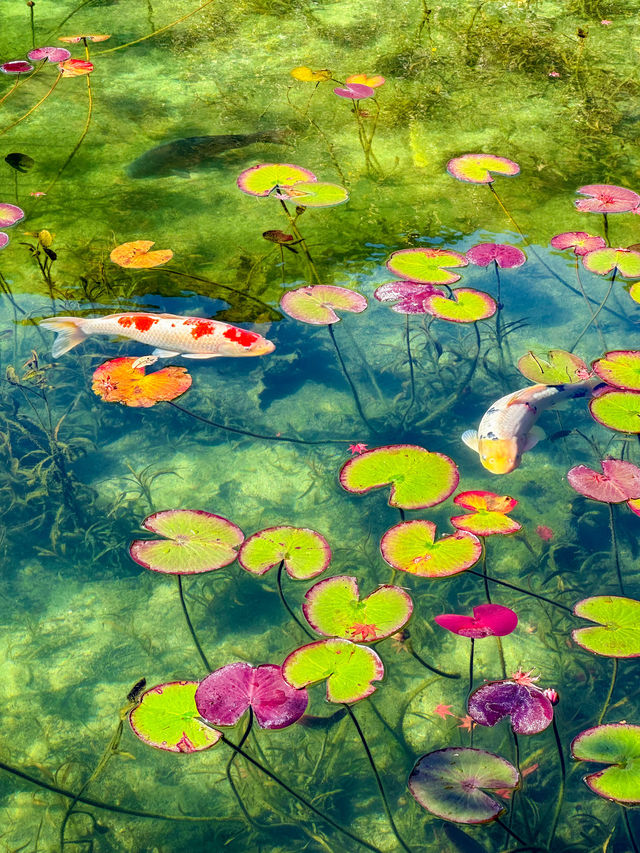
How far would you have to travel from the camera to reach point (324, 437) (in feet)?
7.22

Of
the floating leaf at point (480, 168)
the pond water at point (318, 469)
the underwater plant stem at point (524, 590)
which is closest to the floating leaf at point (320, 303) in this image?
the pond water at point (318, 469)

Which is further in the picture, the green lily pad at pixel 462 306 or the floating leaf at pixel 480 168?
the floating leaf at pixel 480 168

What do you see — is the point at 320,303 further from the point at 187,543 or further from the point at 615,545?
the point at 615,545

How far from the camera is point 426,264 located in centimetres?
265

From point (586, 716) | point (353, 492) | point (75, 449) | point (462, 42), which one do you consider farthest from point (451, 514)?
point (462, 42)

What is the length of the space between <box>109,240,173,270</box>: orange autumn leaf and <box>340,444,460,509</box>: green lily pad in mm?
1230

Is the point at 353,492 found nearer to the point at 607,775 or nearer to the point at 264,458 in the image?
the point at 264,458

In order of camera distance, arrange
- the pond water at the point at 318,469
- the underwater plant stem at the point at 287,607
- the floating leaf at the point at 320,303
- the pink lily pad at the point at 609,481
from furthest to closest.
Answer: the floating leaf at the point at 320,303, the pink lily pad at the point at 609,481, the underwater plant stem at the point at 287,607, the pond water at the point at 318,469

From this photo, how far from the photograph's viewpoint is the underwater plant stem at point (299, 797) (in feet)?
4.60

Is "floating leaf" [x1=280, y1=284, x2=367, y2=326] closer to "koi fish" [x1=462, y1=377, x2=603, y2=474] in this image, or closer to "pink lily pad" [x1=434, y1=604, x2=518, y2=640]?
"koi fish" [x1=462, y1=377, x2=603, y2=474]

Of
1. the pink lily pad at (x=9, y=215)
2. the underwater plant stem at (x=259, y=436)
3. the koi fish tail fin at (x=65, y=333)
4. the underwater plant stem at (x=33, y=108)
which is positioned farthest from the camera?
the underwater plant stem at (x=33, y=108)

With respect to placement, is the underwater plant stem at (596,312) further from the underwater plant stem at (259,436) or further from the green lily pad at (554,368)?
the underwater plant stem at (259,436)

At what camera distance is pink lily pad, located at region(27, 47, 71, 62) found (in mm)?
4039

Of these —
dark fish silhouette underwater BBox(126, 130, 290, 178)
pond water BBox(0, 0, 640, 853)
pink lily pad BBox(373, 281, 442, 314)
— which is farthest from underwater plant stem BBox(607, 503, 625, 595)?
dark fish silhouette underwater BBox(126, 130, 290, 178)
